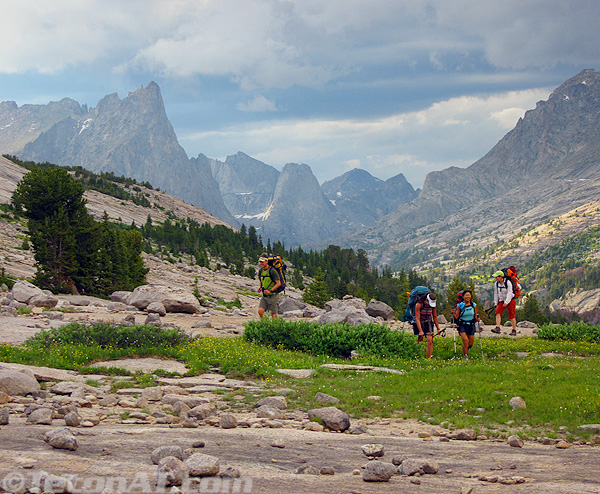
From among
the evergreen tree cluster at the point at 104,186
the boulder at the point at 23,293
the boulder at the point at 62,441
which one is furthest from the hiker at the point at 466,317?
the evergreen tree cluster at the point at 104,186

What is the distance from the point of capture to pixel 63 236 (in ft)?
124

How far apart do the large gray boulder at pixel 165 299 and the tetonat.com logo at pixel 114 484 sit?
26044 millimetres

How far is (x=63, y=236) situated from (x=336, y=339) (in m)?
26.9

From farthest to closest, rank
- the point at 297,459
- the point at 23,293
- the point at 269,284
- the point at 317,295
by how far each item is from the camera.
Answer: the point at 317,295 → the point at 23,293 → the point at 269,284 → the point at 297,459

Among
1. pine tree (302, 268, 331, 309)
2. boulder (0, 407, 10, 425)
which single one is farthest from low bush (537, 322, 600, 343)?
pine tree (302, 268, 331, 309)

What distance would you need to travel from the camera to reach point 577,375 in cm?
1455

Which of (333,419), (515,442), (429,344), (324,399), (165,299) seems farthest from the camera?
(165,299)

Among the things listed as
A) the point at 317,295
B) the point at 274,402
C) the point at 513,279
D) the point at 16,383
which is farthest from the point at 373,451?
the point at 317,295

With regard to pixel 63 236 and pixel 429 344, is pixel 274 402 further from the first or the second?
pixel 63 236

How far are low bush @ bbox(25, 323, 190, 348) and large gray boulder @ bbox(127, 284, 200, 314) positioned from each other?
43.4ft

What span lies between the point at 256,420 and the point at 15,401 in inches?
208

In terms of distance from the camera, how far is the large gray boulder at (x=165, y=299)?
31.6 m

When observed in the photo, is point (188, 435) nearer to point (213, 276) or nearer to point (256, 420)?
point (256, 420)

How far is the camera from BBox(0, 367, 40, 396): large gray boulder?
11.1 meters
